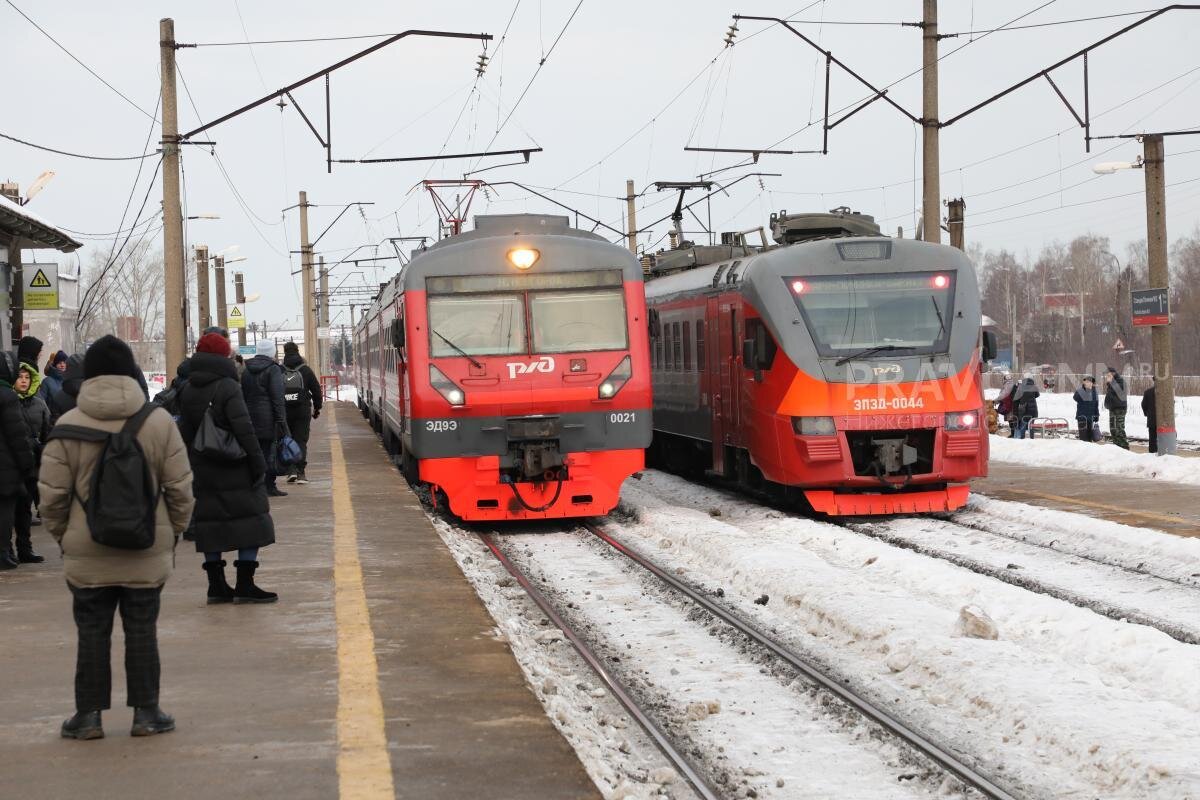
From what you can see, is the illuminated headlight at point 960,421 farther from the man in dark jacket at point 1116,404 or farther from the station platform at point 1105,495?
the man in dark jacket at point 1116,404

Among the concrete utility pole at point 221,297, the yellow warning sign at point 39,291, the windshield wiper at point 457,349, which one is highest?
the concrete utility pole at point 221,297

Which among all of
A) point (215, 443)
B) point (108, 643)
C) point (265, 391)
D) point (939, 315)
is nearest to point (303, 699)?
point (108, 643)

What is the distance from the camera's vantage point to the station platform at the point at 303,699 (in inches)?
225

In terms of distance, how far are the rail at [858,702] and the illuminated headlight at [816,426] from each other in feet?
10.7

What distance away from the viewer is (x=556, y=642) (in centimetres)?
998

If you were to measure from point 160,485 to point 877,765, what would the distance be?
3.48 metres

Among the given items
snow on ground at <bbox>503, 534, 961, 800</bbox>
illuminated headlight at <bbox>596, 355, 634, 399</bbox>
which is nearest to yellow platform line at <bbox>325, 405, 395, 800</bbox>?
snow on ground at <bbox>503, 534, 961, 800</bbox>

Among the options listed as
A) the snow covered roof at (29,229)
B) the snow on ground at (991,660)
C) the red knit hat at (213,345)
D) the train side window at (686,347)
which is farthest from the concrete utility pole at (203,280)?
the red knit hat at (213,345)

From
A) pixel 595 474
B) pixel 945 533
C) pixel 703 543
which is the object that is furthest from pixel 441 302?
pixel 945 533

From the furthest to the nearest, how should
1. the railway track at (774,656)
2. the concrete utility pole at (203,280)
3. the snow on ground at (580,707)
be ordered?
the concrete utility pole at (203,280) < the railway track at (774,656) < the snow on ground at (580,707)

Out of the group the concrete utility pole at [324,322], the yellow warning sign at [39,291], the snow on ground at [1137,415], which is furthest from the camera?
the concrete utility pole at [324,322]

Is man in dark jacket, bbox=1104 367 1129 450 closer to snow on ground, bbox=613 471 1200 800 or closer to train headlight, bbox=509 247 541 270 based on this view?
snow on ground, bbox=613 471 1200 800

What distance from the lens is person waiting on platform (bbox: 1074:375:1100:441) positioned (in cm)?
2838

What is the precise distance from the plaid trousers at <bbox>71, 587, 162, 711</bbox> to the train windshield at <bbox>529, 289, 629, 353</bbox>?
9453 millimetres
